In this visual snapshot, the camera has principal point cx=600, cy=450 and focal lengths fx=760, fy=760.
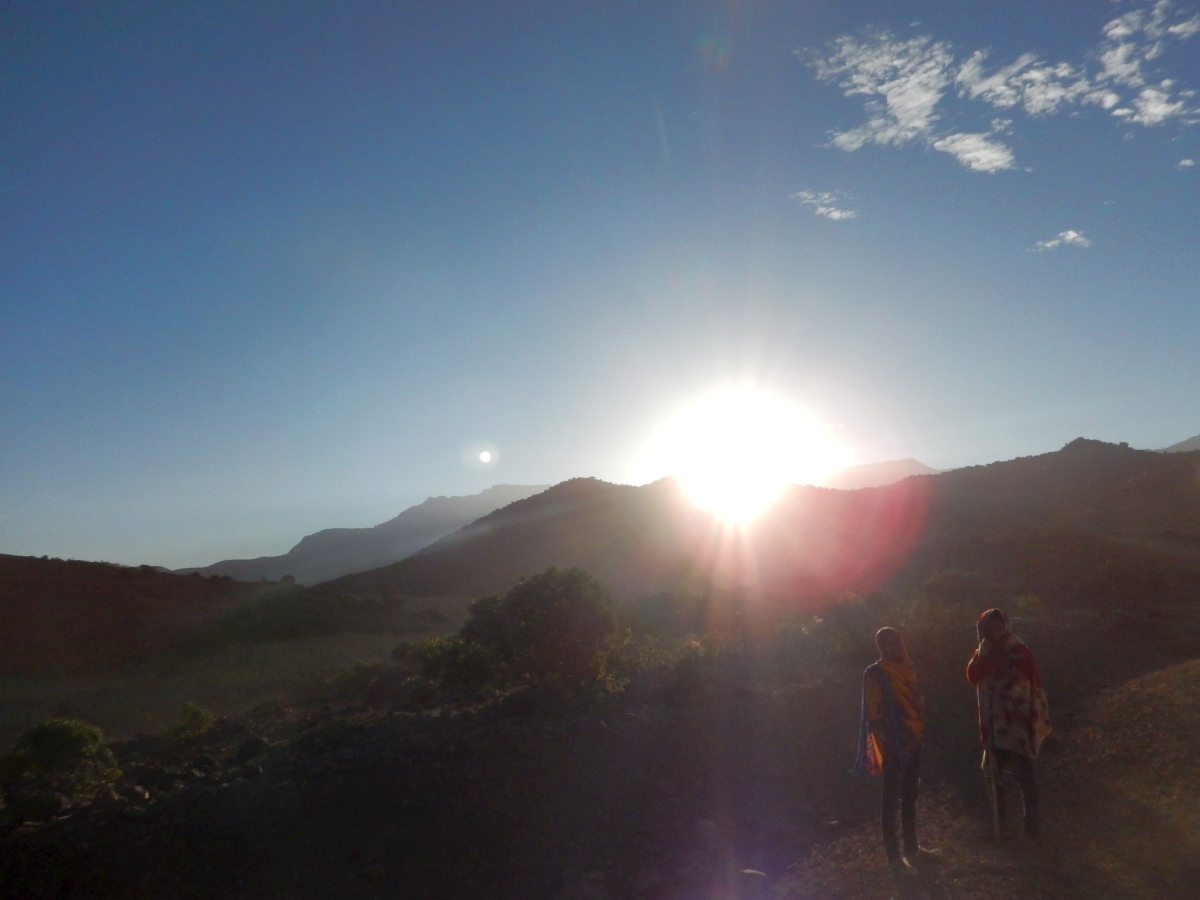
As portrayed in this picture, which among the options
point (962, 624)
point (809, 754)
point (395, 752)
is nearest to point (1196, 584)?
point (962, 624)

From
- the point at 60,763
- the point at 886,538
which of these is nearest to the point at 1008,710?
the point at 60,763

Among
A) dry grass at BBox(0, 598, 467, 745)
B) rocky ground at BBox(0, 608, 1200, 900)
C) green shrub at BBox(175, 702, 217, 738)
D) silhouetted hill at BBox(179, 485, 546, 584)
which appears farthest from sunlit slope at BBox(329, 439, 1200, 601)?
silhouetted hill at BBox(179, 485, 546, 584)

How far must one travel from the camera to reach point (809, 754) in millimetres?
8781

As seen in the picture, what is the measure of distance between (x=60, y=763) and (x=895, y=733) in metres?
9.00

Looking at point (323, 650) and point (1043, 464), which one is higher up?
point (1043, 464)

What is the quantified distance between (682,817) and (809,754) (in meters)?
2.24

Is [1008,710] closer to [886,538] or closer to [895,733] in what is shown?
[895,733]

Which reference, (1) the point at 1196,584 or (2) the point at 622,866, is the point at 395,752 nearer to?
(2) the point at 622,866

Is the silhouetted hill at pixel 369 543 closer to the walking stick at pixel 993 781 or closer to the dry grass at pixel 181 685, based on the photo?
the dry grass at pixel 181 685

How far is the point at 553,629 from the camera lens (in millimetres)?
10617

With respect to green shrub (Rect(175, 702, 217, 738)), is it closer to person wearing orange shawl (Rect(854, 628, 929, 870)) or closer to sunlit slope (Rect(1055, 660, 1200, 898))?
person wearing orange shawl (Rect(854, 628, 929, 870))

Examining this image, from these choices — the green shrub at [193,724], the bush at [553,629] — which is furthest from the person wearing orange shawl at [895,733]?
the green shrub at [193,724]

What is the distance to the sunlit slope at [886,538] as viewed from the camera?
25297 mm

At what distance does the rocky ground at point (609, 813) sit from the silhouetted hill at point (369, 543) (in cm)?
8121
